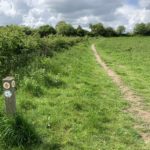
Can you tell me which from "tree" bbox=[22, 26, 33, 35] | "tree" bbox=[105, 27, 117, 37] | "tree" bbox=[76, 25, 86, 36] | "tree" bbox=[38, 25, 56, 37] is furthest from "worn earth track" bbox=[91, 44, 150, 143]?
"tree" bbox=[105, 27, 117, 37]

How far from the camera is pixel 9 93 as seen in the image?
6.66 meters

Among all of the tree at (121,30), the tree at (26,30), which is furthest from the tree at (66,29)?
the tree at (26,30)

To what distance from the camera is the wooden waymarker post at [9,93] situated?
662 centimetres

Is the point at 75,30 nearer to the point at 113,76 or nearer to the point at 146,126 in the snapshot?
the point at 113,76

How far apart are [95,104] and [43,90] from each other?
1881 millimetres

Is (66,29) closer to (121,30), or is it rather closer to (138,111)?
(121,30)

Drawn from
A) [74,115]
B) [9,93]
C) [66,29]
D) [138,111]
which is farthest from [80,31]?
[9,93]

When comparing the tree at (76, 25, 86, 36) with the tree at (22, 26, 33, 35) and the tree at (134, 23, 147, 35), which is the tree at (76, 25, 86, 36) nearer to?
the tree at (134, 23, 147, 35)

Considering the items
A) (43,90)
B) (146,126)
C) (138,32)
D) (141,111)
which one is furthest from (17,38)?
(138,32)

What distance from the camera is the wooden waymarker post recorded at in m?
6.62

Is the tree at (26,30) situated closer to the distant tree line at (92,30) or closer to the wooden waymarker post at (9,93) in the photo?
the wooden waymarker post at (9,93)

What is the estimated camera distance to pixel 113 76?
1627 centimetres

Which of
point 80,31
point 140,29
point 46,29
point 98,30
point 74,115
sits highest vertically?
point 46,29

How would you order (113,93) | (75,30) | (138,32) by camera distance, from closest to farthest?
(113,93) < (75,30) < (138,32)
